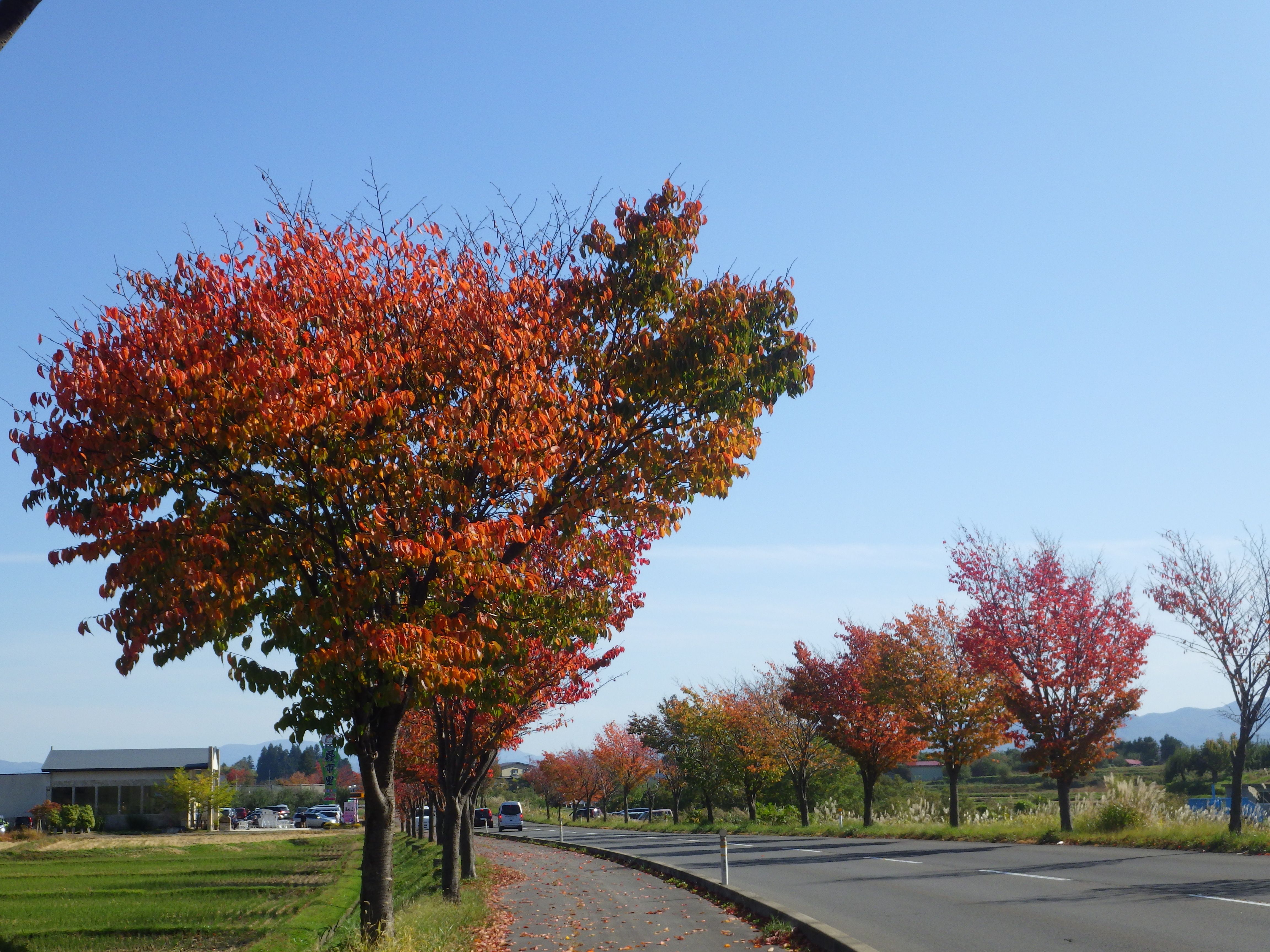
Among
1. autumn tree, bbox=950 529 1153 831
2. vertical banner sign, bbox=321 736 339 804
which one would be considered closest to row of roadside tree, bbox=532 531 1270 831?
autumn tree, bbox=950 529 1153 831

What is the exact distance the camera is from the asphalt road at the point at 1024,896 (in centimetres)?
1050

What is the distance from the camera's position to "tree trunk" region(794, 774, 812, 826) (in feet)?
125

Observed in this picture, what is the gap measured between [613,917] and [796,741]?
85.8ft

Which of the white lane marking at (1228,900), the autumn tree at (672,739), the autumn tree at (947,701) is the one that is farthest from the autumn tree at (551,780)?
the white lane marking at (1228,900)

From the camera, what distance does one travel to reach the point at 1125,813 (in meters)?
24.7

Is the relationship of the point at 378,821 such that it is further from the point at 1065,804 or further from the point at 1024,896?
the point at 1065,804

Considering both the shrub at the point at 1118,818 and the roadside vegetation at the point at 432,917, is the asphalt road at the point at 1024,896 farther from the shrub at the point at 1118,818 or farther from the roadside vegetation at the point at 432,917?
the roadside vegetation at the point at 432,917

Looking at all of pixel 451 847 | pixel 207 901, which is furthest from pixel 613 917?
pixel 207 901

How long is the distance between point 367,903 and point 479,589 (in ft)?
11.5

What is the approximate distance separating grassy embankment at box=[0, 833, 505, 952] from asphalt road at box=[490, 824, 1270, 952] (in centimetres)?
521

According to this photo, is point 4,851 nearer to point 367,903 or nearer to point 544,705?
point 544,705

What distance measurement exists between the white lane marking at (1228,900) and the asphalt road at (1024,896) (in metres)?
0.04

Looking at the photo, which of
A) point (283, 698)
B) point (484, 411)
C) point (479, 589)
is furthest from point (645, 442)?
point (283, 698)

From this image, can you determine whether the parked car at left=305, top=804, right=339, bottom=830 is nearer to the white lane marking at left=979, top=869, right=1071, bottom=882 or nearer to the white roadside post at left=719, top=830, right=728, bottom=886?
the white roadside post at left=719, top=830, right=728, bottom=886
